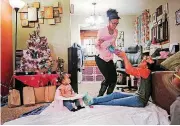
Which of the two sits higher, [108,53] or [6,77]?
[108,53]

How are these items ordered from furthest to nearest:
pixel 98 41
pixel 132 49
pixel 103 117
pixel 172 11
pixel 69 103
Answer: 1. pixel 172 11
2. pixel 132 49
3. pixel 98 41
4. pixel 69 103
5. pixel 103 117

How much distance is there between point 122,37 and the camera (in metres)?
1.49

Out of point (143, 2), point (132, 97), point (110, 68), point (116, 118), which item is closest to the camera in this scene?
point (116, 118)

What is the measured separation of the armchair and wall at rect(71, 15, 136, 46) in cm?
7

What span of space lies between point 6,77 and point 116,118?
100 cm

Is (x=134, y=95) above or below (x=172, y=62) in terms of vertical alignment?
below

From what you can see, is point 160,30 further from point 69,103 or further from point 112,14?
point 69,103

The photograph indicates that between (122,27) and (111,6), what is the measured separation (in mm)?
178

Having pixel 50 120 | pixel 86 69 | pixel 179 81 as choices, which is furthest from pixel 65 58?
pixel 179 81

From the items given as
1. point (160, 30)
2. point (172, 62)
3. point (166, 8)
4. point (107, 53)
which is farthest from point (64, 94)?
point (166, 8)

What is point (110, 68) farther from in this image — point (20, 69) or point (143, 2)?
point (20, 69)

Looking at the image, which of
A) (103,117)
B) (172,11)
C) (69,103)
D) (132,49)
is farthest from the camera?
(172,11)

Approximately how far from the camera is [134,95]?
1372 mm

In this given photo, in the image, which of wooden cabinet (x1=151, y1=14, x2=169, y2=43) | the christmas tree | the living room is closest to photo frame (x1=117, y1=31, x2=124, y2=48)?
the living room
